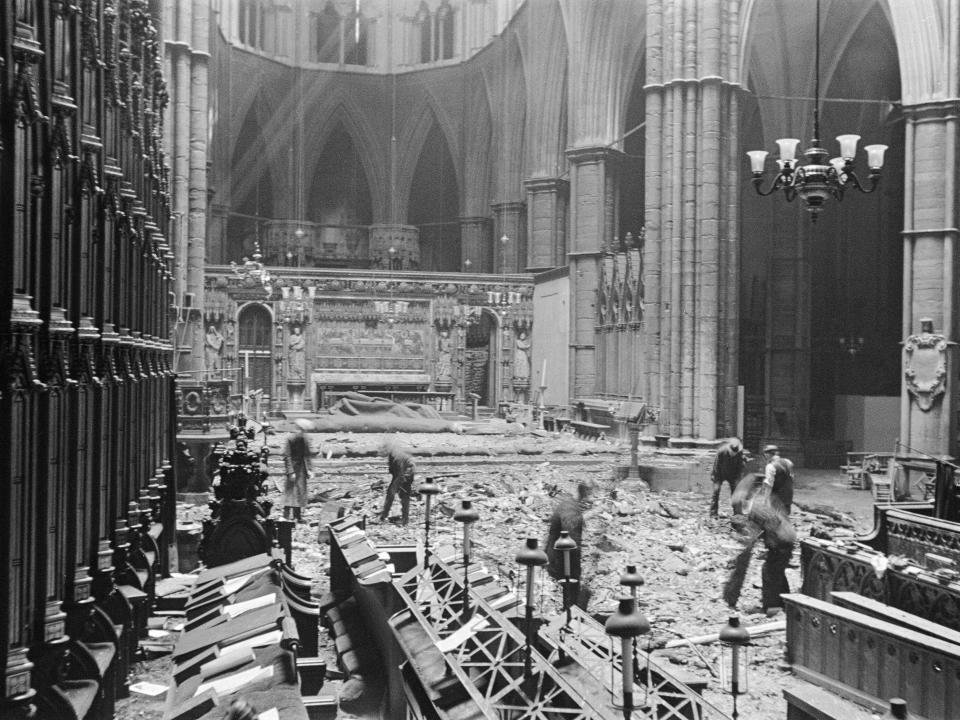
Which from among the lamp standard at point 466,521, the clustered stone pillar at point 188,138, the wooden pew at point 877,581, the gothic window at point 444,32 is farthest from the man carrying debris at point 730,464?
the gothic window at point 444,32

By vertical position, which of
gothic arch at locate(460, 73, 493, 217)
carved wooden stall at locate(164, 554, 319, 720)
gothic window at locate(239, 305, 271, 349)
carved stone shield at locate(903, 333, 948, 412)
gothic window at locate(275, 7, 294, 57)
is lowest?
carved wooden stall at locate(164, 554, 319, 720)

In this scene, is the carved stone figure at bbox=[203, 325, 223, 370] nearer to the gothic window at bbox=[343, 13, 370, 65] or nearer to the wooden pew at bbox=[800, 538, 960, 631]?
the gothic window at bbox=[343, 13, 370, 65]

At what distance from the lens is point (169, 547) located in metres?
10.2

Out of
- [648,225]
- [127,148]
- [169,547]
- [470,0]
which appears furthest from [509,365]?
[127,148]

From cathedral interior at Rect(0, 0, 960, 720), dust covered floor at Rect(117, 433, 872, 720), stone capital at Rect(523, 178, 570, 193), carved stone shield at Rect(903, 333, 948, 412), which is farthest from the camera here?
stone capital at Rect(523, 178, 570, 193)

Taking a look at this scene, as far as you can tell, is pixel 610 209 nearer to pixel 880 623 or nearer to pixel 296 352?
pixel 296 352

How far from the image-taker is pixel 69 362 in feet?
16.6

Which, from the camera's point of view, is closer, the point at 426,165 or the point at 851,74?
the point at 851,74

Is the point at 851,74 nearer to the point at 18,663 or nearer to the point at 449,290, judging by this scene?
the point at 449,290

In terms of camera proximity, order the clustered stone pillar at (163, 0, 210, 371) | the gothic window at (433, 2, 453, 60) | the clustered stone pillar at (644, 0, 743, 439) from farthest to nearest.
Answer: the gothic window at (433, 2, 453, 60), the clustered stone pillar at (163, 0, 210, 371), the clustered stone pillar at (644, 0, 743, 439)

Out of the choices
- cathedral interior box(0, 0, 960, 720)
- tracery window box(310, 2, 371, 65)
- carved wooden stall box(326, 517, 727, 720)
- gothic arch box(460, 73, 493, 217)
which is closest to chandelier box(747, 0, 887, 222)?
cathedral interior box(0, 0, 960, 720)

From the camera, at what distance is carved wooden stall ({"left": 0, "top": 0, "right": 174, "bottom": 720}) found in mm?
3885

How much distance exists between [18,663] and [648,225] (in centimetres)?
1701

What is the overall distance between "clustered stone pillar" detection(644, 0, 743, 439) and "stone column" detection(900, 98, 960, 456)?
312 cm
